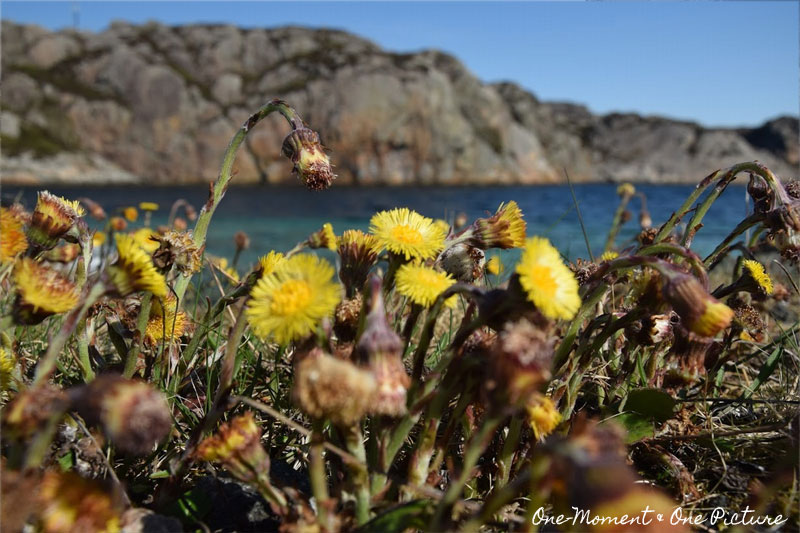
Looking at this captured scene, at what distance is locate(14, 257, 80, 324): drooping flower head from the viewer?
0.70 metres

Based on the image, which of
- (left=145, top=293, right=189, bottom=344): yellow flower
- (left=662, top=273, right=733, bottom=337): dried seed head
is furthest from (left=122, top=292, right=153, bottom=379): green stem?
(left=662, top=273, right=733, bottom=337): dried seed head

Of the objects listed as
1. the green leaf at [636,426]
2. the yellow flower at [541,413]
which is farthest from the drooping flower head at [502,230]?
the green leaf at [636,426]

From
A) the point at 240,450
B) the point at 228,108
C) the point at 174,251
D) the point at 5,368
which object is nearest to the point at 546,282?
the point at 240,450

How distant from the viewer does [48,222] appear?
93 cm

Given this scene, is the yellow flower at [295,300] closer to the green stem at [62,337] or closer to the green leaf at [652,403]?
the green stem at [62,337]

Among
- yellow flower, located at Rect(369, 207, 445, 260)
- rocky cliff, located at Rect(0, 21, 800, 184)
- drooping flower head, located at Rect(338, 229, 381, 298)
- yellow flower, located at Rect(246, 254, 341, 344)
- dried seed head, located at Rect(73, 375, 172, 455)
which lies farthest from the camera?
rocky cliff, located at Rect(0, 21, 800, 184)

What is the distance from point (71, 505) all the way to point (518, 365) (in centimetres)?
52

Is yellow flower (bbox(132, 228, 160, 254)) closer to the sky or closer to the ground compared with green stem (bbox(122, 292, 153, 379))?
closer to the sky

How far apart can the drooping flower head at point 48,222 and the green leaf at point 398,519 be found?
71 cm

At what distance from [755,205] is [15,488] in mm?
1244

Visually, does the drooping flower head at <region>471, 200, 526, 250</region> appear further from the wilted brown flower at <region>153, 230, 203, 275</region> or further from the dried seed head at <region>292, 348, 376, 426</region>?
the wilted brown flower at <region>153, 230, 203, 275</region>

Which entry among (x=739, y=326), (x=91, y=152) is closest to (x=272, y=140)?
(x=91, y=152)

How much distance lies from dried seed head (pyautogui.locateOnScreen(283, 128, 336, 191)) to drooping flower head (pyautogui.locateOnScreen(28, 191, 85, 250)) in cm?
40

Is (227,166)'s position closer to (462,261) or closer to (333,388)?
(462,261)
